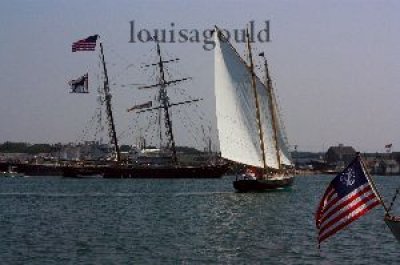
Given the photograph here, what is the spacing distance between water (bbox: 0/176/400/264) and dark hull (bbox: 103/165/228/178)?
289 ft

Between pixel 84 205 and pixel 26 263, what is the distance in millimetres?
38005

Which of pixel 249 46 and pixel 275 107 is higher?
pixel 249 46

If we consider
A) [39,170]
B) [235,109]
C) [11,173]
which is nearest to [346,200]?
[235,109]

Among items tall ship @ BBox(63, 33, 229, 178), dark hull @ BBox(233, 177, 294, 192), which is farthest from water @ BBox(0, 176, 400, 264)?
tall ship @ BBox(63, 33, 229, 178)

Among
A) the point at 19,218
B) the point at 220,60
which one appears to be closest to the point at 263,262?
the point at 19,218

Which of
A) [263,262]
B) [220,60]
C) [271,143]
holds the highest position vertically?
[220,60]

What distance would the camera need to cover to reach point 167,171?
162375mm

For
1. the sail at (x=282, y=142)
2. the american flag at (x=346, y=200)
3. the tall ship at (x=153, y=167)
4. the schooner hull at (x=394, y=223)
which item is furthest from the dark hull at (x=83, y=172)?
the american flag at (x=346, y=200)

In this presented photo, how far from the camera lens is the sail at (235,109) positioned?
83375mm

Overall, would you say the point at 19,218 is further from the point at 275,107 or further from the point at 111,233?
the point at 275,107

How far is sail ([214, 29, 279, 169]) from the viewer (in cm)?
8338

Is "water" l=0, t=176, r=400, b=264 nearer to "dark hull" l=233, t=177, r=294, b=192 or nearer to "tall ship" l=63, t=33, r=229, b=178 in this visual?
"dark hull" l=233, t=177, r=294, b=192

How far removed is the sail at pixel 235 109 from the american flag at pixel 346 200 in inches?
2237

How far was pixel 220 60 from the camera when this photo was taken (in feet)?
278
